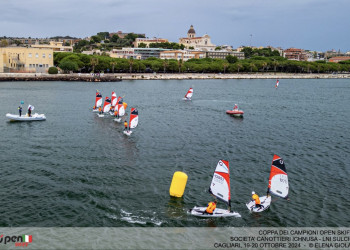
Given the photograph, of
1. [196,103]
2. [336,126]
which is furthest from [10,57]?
[336,126]

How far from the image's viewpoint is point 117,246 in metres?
19.4

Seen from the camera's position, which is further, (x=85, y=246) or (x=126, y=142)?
(x=126, y=142)

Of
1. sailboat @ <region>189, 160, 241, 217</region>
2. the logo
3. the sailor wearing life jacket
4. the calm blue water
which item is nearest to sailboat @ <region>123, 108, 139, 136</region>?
the calm blue water

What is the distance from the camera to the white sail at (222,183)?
77.4ft

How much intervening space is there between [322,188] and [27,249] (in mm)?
22200

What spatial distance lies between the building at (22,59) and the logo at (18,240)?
12443 cm

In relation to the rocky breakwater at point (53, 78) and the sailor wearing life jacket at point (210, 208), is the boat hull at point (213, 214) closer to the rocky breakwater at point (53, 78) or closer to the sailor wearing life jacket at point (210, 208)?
the sailor wearing life jacket at point (210, 208)

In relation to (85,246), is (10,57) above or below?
above

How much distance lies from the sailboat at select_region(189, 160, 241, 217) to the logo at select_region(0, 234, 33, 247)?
10017 mm

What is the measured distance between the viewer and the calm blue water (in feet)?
75.5

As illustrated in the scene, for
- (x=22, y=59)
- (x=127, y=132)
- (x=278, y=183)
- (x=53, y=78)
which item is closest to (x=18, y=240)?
(x=278, y=183)

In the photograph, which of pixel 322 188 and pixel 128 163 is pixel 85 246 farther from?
pixel 322 188

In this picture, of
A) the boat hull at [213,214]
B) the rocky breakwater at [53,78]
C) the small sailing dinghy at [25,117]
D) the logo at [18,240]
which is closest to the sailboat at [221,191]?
the boat hull at [213,214]

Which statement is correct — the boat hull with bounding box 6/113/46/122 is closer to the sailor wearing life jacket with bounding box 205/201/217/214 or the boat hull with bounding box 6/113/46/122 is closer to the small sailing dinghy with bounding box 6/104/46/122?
the small sailing dinghy with bounding box 6/104/46/122
